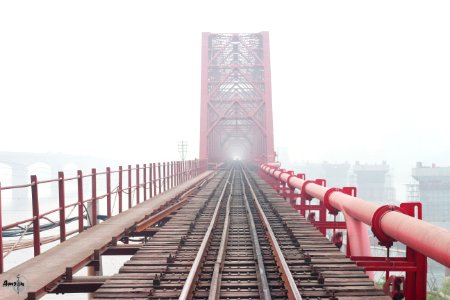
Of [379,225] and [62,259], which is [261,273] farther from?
[62,259]

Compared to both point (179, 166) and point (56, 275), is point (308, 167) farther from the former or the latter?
point (56, 275)

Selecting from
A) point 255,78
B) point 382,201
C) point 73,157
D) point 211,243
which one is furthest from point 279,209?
point 382,201

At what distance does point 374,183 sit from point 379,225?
149 meters

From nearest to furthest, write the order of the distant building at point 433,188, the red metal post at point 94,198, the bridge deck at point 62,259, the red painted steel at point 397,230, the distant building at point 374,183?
the red painted steel at point 397,230, the bridge deck at point 62,259, the red metal post at point 94,198, the distant building at point 433,188, the distant building at point 374,183

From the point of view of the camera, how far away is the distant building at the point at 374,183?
143750 mm

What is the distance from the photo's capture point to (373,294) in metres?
4.75

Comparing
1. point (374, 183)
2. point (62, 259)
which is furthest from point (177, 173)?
point (374, 183)

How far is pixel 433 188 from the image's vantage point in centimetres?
11125

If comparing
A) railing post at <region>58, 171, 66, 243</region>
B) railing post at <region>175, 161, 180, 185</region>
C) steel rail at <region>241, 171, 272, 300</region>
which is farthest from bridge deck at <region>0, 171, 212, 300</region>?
railing post at <region>175, 161, 180, 185</region>

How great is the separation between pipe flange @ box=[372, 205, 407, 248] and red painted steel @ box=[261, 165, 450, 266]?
0.20ft

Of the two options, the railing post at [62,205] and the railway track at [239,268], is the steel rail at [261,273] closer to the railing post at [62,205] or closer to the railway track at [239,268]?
the railway track at [239,268]

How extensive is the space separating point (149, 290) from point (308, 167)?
192938 millimetres

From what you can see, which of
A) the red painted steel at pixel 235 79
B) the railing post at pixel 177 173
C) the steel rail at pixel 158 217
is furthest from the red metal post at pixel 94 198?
the red painted steel at pixel 235 79

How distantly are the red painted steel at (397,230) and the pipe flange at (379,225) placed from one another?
0.06m
